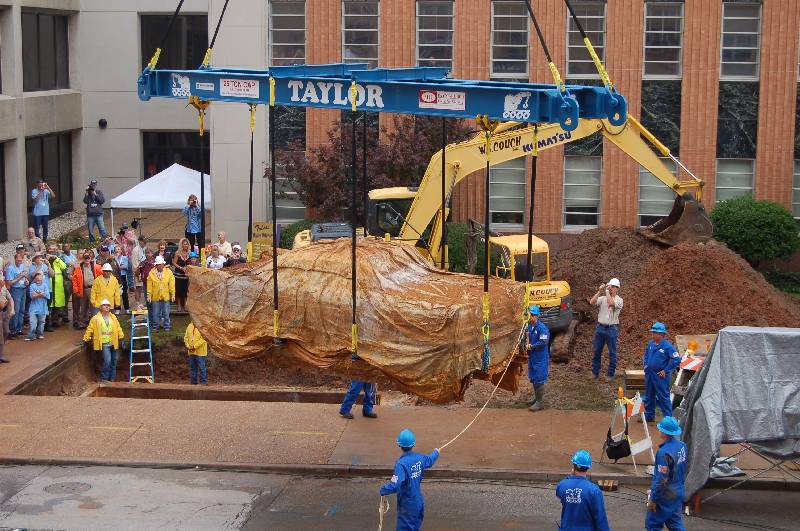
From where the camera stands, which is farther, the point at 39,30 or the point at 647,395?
the point at 39,30

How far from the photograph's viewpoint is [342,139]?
2642 cm

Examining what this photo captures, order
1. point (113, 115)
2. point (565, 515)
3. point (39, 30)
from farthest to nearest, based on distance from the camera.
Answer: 1. point (113, 115)
2. point (39, 30)
3. point (565, 515)

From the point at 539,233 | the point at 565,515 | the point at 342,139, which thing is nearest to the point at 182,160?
the point at 342,139

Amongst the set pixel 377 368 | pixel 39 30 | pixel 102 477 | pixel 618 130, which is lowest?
pixel 102 477

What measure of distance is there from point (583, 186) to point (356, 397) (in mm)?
12642

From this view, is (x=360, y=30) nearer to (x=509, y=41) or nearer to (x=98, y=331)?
(x=509, y=41)

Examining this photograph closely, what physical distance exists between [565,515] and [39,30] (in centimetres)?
2473

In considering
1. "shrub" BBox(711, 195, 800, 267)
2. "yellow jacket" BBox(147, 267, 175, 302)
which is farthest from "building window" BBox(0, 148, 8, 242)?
"shrub" BBox(711, 195, 800, 267)

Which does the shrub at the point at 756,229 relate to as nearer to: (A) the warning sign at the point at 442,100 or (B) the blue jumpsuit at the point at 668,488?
(B) the blue jumpsuit at the point at 668,488

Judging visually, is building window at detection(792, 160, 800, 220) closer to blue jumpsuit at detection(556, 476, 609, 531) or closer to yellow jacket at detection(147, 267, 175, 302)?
yellow jacket at detection(147, 267, 175, 302)

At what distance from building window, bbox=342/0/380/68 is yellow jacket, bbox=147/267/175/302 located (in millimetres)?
8321

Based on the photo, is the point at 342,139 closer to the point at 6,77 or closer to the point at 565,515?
the point at 6,77

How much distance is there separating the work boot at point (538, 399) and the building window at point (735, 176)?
12.1 metres

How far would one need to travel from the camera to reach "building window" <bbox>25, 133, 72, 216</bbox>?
31625 mm
